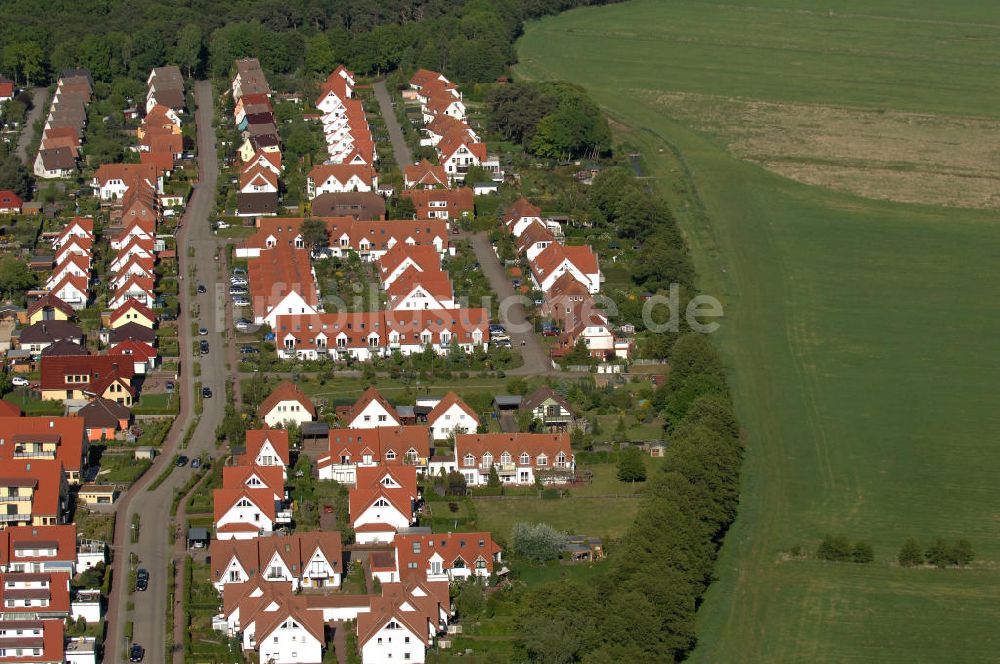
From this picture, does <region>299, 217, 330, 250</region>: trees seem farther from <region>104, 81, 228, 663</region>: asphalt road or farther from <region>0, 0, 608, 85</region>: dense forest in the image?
<region>0, 0, 608, 85</region>: dense forest

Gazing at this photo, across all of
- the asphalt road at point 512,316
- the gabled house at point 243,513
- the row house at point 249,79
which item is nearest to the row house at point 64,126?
the row house at point 249,79

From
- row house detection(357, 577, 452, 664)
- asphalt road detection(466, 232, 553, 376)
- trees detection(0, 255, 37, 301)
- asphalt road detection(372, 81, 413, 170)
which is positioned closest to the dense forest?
asphalt road detection(372, 81, 413, 170)

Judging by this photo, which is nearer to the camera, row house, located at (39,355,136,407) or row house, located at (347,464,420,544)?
row house, located at (347,464,420,544)

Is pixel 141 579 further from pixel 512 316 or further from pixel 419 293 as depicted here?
pixel 512 316

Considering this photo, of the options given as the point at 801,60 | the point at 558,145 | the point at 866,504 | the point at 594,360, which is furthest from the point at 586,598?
the point at 801,60

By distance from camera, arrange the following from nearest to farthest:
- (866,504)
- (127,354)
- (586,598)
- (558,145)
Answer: (586,598) → (866,504) → (127,354) → (558,145)

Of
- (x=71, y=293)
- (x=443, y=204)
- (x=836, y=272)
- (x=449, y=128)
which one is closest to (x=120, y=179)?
(x=71, y=293)

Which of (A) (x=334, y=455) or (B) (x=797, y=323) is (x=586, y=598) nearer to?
(A) (x=334, y=455)
